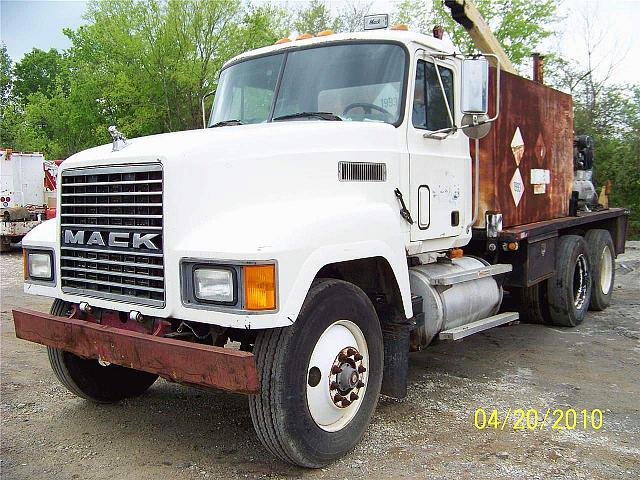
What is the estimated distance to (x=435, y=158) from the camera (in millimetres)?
5113

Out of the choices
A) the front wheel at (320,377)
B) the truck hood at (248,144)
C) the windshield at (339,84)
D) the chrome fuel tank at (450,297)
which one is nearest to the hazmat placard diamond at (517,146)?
the chrome fuel tank at (450,297)

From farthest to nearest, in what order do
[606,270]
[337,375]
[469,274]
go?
1. [606,270]
2. [469,274]
3. [337,375]

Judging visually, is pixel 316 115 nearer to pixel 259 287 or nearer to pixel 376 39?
pixel 376 39

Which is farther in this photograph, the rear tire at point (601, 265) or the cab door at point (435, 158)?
the rear tire at point (601, 265)

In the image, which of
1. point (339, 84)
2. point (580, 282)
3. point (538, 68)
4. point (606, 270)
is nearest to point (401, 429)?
point (339, 84)

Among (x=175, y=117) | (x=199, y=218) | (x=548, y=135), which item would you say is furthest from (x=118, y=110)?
(x=199, y=218)

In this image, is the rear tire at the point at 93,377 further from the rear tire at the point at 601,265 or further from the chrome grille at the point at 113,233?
the rear tire at the point at 601,265

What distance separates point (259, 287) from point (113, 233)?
1.13 m

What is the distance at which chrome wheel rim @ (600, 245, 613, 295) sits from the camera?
338 inches

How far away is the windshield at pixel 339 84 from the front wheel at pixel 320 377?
152 cm

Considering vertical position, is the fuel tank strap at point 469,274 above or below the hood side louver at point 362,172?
below

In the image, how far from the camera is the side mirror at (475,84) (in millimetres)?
4730

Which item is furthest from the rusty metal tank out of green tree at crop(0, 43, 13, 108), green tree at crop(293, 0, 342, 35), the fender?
green tree at crop(0, 43, 13, 108)

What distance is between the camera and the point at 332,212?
12.4 ft
